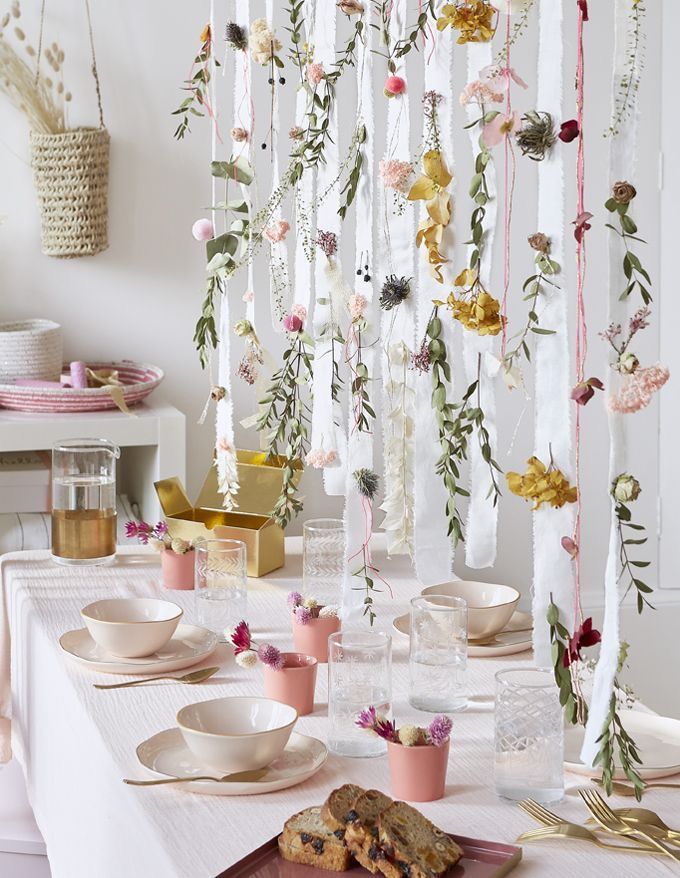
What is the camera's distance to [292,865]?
38.2 inches

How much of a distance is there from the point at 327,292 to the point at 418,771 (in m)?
0.74

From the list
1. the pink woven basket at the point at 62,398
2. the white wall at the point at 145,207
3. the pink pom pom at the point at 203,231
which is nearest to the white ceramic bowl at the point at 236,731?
the pink pom pom at the point at 203,231

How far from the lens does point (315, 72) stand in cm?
158

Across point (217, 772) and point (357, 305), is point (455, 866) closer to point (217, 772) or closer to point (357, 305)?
point (217, 772)

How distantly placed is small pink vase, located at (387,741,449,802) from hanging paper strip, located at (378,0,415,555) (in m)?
0.47

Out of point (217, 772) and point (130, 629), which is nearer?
point (217, 772)

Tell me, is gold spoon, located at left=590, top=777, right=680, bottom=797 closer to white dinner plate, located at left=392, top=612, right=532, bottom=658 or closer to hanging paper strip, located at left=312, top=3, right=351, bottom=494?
white dinner plate, located at left=392, top=612, right=532, bottom=658

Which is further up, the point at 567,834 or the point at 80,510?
the point at 80,510

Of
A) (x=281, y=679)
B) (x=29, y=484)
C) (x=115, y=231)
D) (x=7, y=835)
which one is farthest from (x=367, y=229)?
A: (x=115, y=231)

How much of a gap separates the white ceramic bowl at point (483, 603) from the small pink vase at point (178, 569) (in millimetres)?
440

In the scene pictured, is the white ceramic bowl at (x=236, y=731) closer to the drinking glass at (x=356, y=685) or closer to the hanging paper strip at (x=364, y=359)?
the drinking glass at (x=356, y=685)

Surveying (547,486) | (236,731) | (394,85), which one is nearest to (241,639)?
(236,731)

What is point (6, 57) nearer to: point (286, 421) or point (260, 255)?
point (260, 255)

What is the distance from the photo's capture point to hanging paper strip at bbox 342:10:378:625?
1512 mm
